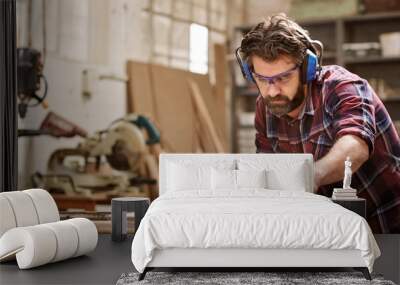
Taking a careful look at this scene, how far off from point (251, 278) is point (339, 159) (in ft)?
5.58

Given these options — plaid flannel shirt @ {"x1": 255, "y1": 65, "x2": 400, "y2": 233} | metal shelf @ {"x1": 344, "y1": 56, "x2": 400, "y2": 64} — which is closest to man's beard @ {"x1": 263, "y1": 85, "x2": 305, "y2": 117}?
plaid flannel shirt @ {"x1": 255, "y1": 65, "x2": 400, "y2": 233}

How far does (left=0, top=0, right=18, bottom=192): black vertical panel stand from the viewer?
5543 mm

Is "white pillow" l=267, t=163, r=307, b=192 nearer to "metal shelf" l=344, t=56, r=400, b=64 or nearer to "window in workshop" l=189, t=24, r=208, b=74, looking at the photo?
"metal shelf" l=344, t=56, r=400, b=64

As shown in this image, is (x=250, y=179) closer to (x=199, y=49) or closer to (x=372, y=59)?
(x=372, y=59)

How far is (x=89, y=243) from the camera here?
428 centimetres

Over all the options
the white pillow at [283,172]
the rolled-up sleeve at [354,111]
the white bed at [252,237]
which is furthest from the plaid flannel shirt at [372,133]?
the white bed at [252,237]

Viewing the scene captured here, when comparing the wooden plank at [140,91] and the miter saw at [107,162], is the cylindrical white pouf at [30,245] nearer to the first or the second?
the miter saw at [107,162]

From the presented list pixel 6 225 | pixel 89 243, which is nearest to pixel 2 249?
pixel 6 225

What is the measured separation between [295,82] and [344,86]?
39 cm

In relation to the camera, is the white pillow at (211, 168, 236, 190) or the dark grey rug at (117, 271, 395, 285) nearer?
the dark grey rug at (117, 271, 395, 285)

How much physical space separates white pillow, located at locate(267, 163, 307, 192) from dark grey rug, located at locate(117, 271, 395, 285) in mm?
1011

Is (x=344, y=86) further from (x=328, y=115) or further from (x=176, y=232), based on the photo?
(x=176, y=232)

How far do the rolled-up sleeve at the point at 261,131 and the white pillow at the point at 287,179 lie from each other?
830 mm

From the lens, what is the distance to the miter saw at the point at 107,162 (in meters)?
6.93
